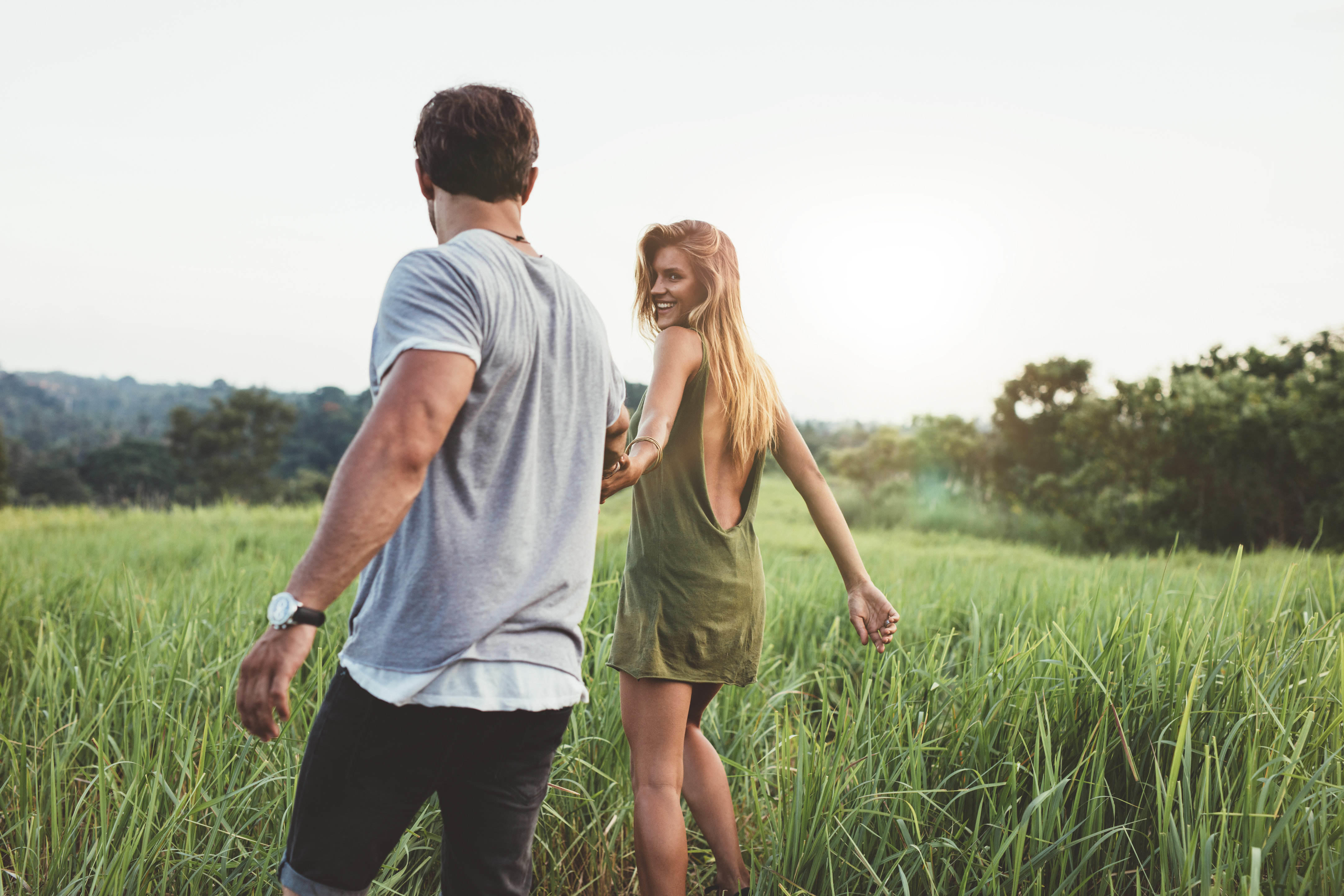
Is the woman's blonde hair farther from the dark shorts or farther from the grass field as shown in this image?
the dark shorts

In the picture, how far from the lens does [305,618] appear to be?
1.16 metres

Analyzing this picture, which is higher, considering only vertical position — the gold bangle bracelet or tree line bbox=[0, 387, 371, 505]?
the gold bangle bracelet

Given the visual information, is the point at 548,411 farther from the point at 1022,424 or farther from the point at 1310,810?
the point at 1022,424

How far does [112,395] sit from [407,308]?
114 meters

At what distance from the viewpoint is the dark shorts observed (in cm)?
126

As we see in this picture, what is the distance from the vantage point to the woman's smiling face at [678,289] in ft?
6.89

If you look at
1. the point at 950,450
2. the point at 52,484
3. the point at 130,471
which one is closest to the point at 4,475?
the point at 52,484

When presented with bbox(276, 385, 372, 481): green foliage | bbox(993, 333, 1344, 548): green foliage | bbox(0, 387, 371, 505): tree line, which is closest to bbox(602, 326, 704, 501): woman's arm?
bbox(993, 333, 1344, 548): green foliage

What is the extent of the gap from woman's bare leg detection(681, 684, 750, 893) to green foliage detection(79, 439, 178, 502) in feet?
168

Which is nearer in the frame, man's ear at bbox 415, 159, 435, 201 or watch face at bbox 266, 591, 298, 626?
watch face at bbox 266, 591, 298, 626

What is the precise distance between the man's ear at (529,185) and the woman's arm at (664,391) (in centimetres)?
61

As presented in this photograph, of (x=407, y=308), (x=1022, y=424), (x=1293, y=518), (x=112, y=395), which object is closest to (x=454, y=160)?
(x=407, y=308)

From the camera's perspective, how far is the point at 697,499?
6.55ft

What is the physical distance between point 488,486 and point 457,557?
4.9 inches
